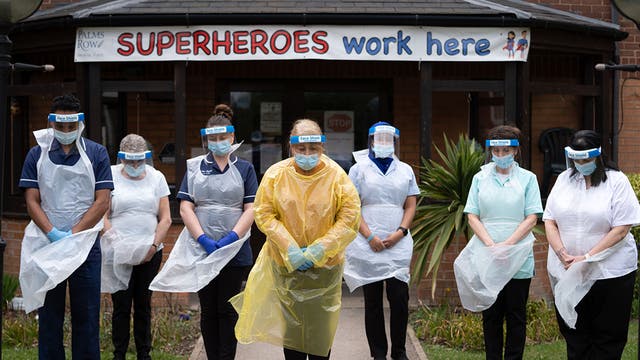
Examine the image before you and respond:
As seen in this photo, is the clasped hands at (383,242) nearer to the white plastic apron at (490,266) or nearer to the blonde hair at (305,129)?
the white plastic apron at (490,266)

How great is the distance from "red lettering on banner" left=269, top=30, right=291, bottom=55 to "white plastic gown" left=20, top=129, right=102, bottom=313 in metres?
3.61

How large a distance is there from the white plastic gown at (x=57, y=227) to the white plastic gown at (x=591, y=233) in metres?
3.01

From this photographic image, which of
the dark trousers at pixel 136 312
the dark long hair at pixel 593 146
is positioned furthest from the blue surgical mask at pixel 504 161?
the dark trousers at pixel 136 312

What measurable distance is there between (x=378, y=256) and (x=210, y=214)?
1.37 meters

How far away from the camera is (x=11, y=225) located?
32.8 feet

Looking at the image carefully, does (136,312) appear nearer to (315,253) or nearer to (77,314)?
(77,314)

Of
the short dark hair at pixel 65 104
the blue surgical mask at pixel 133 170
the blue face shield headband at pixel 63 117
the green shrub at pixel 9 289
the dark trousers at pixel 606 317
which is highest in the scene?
the short dark hair at pixel 65 104

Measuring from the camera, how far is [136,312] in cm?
662

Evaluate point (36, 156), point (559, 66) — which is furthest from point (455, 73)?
point (36, 156)

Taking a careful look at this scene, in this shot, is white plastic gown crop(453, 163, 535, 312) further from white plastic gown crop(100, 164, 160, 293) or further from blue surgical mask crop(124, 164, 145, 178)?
blue surgical mask crop(124, 164, 145, 178)

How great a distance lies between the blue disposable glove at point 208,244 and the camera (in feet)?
19.4

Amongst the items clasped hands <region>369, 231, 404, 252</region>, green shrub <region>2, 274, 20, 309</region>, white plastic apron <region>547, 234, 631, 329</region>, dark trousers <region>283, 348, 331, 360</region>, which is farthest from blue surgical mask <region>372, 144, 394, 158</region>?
green shrub <region>2, 274, 20, 309</region>

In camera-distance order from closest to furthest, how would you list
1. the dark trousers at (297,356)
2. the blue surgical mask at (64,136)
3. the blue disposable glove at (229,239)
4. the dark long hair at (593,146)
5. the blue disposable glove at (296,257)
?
the blue disposable glove at (296,257) < the dark trousers at (297,356) < the blue surgical mask at (64,136) < the dark long hair at (593,146) < the blue disposable glove at (229,239)

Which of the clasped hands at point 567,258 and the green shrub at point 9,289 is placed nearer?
the clasped hands at point 567,258
